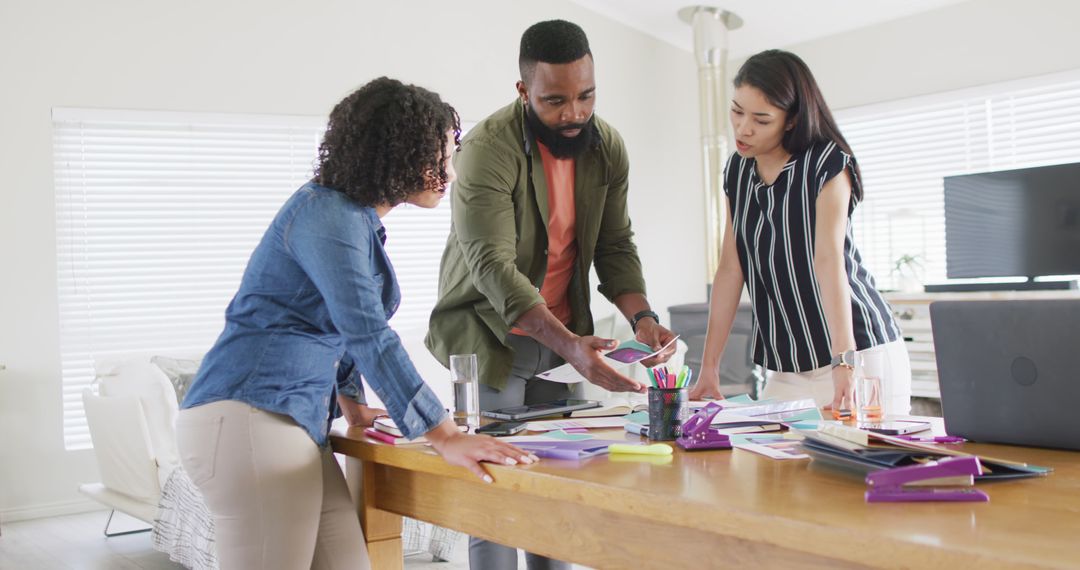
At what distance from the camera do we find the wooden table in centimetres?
100

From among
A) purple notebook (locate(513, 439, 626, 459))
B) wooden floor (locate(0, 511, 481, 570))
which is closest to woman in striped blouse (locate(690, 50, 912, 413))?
purple notebook (locate(513, 439, 626, 459))

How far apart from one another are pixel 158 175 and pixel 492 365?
3647 millimetres

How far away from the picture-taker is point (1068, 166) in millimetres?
4984

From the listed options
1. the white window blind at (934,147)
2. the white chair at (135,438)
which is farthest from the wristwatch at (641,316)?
the white window blind at (934,147)

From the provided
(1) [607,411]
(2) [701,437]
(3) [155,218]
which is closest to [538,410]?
(1) [607,411]

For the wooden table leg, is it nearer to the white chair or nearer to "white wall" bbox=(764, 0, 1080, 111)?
the white chair

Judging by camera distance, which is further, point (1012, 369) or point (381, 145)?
point (381, 145)

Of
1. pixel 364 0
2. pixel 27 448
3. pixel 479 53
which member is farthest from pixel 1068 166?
pixel 27 448

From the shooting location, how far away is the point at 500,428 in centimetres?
182

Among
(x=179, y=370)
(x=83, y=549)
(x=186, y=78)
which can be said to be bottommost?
(x=83, y=549)

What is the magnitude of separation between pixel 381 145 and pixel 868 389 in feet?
3.05

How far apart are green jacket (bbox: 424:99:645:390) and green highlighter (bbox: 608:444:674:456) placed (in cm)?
60

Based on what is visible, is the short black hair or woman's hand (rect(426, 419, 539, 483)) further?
the short black hair

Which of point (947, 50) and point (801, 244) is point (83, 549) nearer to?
point (801, 244)
